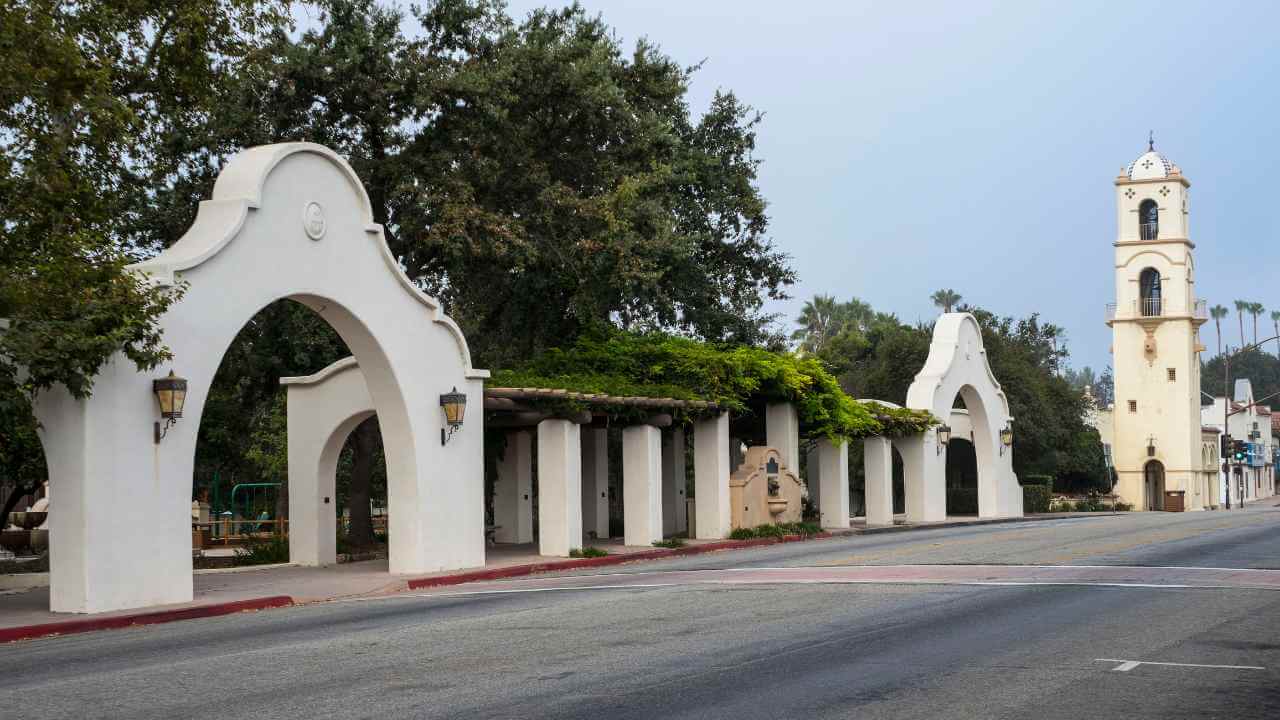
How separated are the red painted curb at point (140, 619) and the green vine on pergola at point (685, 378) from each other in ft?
24.3

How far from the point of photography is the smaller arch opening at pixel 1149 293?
244 feet

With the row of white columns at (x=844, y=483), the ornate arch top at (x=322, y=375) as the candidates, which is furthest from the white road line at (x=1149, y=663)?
the row of white columns at (x=844, y=483)

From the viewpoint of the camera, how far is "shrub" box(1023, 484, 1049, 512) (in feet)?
179

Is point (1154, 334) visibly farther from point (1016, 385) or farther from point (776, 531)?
point (776, 531)

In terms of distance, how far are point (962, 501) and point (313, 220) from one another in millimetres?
37808

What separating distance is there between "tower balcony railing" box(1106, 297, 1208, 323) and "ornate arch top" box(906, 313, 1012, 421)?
112 ft

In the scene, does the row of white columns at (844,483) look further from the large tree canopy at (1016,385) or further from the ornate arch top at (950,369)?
the large tree canopy at (1016,385)

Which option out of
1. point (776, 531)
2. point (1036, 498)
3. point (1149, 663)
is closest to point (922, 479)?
point (776, 531)

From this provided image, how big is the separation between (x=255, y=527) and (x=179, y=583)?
68.6 ft

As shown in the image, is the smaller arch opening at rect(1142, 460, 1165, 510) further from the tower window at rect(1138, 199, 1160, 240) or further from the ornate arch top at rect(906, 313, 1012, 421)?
the ornate arch top at rect(906, 313, 1012, 421)

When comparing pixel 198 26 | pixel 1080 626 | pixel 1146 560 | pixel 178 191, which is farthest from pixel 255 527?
pixel 1080 626

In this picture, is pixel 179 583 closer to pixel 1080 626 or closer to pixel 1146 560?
pixel 1080 626

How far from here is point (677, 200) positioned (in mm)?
31453

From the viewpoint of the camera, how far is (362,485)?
2756cm
